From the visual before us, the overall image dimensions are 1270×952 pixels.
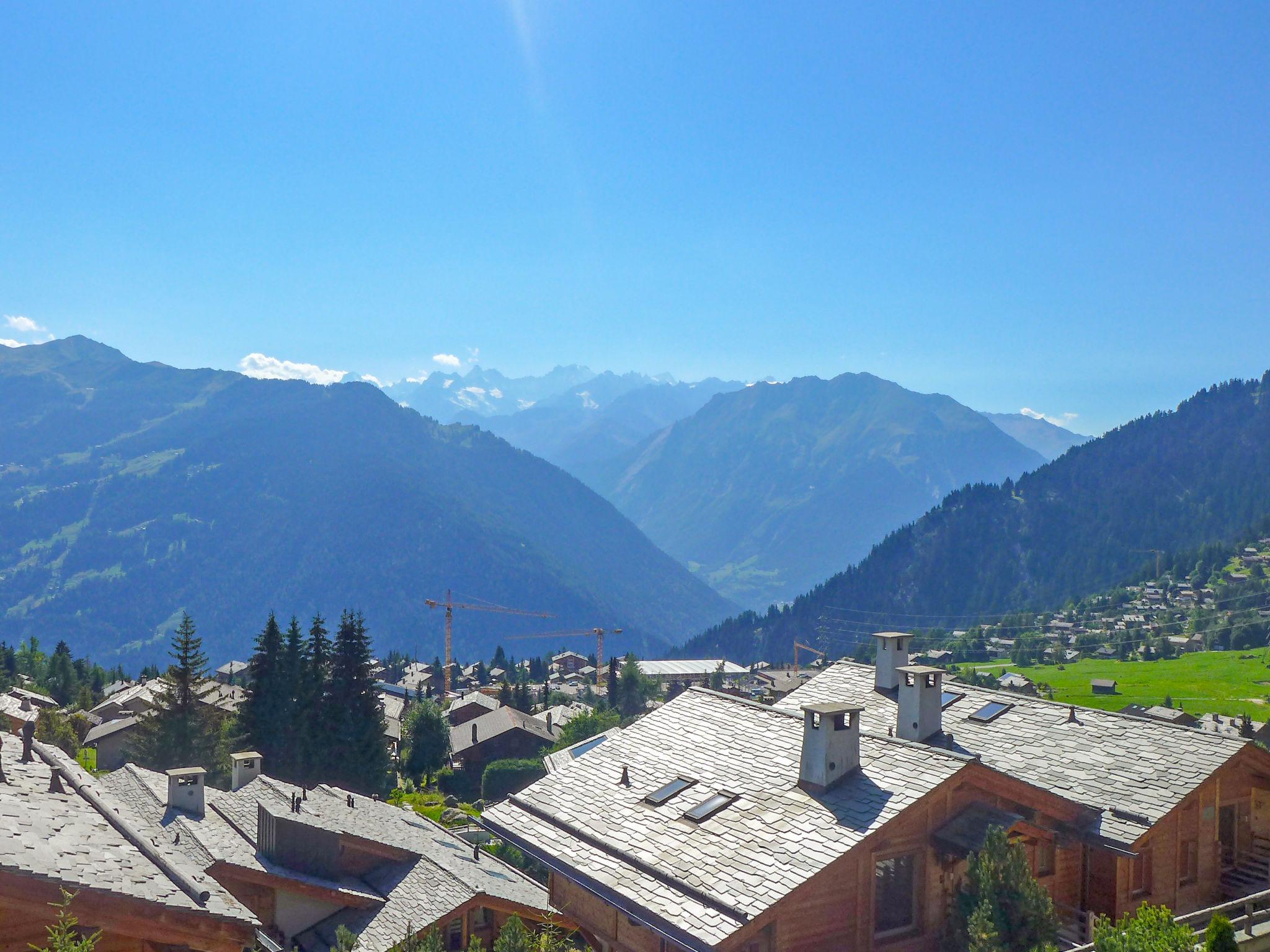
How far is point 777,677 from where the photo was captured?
193875 millimetres

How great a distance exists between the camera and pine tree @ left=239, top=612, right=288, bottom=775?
192 ft

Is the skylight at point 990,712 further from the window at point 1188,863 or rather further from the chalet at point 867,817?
the window at point 1188,863

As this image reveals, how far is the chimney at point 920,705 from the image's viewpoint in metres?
24.8

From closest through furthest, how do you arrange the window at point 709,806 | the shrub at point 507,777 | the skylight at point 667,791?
the window at point 709,806 → the skylight at point 667,791 → the shrub at point 507,777

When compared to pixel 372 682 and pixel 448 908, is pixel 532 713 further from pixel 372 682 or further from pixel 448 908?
pixel 448 908

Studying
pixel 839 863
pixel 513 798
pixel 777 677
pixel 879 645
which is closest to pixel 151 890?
pixel 839 863

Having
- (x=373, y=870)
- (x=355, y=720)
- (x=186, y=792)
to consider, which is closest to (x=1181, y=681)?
(x=355, y=720)

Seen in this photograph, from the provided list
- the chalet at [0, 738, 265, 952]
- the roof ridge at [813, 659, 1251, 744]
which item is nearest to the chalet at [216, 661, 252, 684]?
the roof ridge at [813, 659, 1251, 744]

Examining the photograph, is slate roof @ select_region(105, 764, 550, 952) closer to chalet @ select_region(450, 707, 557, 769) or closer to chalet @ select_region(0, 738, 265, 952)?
chalet @ select_region(0, 738, 265, 952)

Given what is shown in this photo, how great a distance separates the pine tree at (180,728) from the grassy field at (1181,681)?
105678 millimetres

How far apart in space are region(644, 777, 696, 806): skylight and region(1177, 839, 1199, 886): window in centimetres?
1145

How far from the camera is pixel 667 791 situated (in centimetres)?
2133

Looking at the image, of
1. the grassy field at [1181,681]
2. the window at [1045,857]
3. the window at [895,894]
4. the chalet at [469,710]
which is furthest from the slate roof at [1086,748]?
the grassy field at [1181,681]

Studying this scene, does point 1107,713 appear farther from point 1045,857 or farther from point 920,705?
point 1045,857
